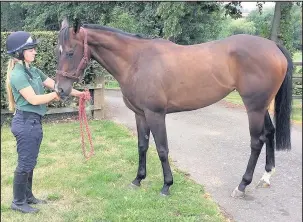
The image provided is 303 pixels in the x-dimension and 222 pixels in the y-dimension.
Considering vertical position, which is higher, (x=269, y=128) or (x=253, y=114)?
(x=253, y=114)

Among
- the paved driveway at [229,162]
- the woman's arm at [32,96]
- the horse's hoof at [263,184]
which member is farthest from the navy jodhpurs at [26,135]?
the horse's hoof at [263,184]

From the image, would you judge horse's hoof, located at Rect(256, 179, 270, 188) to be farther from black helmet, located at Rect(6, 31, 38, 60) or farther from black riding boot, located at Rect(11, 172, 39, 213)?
black helmet, located at Rect(6, 31, 38, 60)

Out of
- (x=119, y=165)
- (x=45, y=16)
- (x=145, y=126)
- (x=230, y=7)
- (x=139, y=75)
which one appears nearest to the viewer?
(x=139, y=75)

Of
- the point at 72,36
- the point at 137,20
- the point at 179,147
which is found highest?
the point at 72,36

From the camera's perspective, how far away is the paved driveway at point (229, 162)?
3.49 meters

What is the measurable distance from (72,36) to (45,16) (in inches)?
646

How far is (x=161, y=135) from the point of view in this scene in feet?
12.4

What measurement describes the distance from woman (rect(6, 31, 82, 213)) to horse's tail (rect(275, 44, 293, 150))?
2506mm

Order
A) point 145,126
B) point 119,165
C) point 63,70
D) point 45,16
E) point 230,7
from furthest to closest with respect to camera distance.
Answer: point 45,16, point 230,7, point 119,165, point 145,126, point 63,70

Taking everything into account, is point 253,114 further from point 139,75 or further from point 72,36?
point 72,36

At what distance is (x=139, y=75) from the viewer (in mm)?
3693

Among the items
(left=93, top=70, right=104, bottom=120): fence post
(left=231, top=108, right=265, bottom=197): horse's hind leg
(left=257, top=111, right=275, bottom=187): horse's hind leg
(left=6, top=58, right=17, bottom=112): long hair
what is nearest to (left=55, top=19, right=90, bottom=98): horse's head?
(left=6, top=58, right=17, bottom=112): long hair

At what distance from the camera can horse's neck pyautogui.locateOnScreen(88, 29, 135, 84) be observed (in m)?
3.67

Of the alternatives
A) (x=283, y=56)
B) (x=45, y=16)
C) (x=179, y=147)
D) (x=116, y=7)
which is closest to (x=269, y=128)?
(x=283, y=56)
